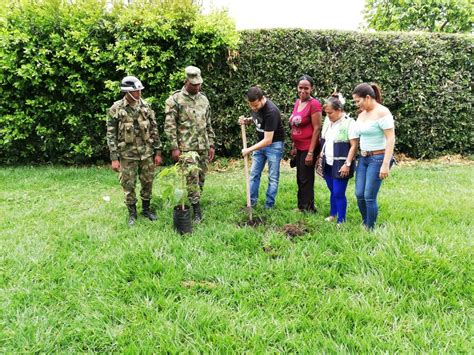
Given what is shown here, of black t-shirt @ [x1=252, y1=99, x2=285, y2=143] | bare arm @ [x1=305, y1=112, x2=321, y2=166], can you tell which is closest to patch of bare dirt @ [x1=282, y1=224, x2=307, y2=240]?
bare arm @ [x1=305, y1=112, x2=321, y2=166]

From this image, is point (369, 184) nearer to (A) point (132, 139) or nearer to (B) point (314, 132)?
(B) point (314, 132)

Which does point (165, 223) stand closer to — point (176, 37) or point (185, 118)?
point (185, 118)

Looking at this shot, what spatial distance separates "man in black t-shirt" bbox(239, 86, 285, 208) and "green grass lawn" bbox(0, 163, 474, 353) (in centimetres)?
42

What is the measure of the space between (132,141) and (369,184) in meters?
2.85

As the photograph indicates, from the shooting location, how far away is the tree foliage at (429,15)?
14.5 m

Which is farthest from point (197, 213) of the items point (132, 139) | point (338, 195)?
point (338, 195)

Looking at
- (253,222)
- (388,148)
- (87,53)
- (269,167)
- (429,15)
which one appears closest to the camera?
(388,148)

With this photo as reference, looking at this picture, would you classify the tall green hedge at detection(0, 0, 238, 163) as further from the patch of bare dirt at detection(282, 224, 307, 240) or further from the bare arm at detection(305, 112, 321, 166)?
the patch of bare dirt at detection(282, 224, 307, 240)

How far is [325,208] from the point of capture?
490cm

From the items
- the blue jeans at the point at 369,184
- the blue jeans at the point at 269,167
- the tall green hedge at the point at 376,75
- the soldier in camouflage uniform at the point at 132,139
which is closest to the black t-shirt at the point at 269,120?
the blue jeans at the point at 269,167

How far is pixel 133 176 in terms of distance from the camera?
4.49 m

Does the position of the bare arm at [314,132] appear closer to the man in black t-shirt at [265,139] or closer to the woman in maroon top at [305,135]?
the woman in maroon top at [305,135]

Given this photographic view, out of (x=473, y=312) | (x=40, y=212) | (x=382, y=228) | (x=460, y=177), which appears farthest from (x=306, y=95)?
(x=460, y=177)

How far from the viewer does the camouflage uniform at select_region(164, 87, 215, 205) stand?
4.32 m
